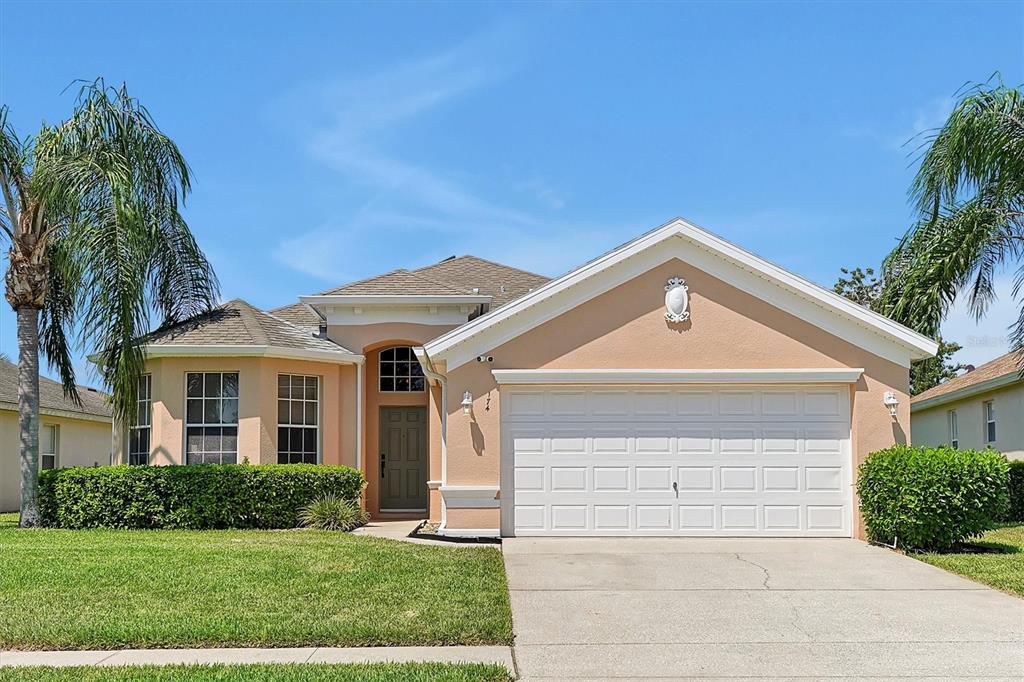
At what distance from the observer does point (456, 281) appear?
839 inches

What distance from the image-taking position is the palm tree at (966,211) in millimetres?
16047

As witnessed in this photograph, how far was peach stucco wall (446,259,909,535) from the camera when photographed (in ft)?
48.5

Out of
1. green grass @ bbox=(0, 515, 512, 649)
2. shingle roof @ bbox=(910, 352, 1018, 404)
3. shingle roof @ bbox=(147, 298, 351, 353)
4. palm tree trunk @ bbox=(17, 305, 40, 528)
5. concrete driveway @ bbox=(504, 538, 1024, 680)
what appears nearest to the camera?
concrete driveway @ bbox=(504, 538, 1024, 680)

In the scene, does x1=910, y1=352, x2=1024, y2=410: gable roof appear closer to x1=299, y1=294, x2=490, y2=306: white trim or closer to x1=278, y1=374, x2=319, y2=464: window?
x1=299, y1=294, x2=490, y2=306: white trim

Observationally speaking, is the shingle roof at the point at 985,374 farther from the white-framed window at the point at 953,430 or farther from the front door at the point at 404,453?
the front door at the point at 404,453

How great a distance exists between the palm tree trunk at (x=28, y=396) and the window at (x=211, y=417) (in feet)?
8.42

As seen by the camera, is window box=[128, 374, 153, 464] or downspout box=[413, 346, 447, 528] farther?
window box=[128, 374, 153, 464]

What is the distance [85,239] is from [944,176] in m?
14.2

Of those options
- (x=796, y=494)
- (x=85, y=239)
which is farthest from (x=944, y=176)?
(x=85, y=239)

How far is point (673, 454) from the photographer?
14.8m

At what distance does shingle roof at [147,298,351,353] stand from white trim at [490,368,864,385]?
5.07 meters

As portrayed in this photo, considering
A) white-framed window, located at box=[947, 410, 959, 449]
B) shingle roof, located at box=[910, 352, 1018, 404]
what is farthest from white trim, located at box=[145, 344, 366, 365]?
white-framed window, located at box=[947, 410, 959, 449]

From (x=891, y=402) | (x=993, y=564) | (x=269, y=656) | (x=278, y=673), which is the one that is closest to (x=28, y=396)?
(x=269, y=656)

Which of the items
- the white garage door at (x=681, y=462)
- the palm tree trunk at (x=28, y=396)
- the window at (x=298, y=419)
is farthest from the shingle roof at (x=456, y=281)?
the palm tree trunk at (x=28, y=396)
